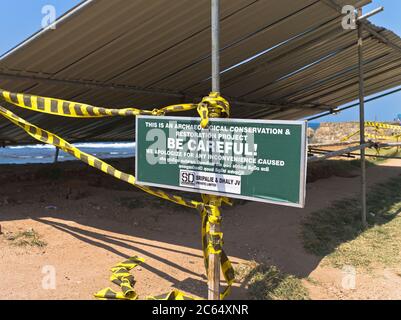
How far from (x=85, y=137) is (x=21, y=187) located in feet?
14.7

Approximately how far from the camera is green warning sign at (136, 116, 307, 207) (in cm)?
310

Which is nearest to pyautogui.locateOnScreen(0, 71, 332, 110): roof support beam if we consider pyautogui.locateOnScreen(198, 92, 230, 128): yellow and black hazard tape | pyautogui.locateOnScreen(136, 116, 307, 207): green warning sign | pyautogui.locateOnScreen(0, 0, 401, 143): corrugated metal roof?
pyautogui.locateOnScreen(0, 0, 401, 143): corrugated metal roof

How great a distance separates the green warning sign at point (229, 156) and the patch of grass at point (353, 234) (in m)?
2.78

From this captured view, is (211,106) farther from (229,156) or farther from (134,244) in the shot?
(134,244)

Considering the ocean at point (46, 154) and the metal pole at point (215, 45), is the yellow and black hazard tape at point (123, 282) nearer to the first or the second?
the metal pole at point (215, 45)

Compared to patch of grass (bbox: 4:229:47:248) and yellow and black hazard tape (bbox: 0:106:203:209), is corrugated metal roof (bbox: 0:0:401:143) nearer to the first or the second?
yellow and black hazard tape (bbox: 0:106:203:209)

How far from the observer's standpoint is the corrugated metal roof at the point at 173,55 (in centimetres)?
534

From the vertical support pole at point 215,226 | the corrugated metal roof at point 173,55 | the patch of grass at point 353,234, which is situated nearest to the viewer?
the vertical support pole at point 215,226

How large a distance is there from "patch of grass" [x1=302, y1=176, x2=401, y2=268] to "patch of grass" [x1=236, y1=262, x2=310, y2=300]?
43.7 inches

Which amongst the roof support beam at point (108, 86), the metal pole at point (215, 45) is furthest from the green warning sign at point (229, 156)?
the roof support beam at point (108, 86)

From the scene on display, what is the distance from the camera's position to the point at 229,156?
10.7 feet

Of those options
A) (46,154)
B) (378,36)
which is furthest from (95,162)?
(46,154)

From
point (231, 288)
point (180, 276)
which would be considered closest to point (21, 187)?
point (180, 276)

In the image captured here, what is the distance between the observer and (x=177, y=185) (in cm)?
354
